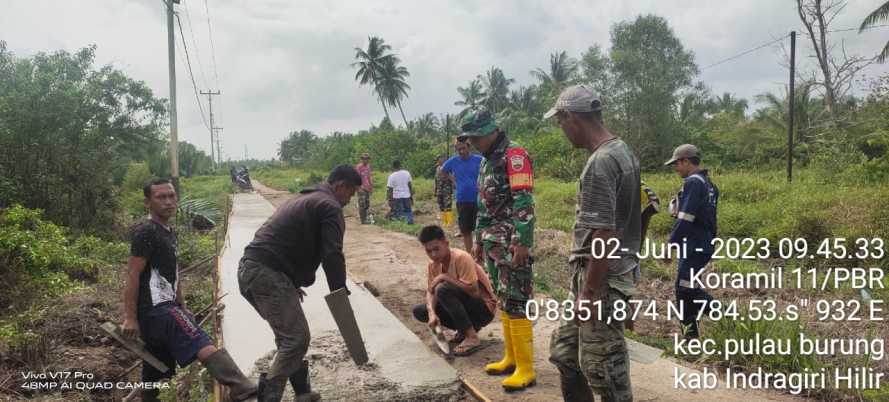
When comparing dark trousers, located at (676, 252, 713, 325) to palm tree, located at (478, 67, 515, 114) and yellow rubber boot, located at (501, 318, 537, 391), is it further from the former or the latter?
palm tree, located at (478, 67, 515, 114)

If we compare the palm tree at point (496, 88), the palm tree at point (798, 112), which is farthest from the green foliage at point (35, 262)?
the palm tree at point (496, 88)

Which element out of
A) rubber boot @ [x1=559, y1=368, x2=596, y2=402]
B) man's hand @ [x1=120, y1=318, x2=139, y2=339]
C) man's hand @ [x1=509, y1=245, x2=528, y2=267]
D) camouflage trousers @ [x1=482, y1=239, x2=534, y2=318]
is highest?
man's hand @ [x1=509, y1=245, x2=528, y2=267]

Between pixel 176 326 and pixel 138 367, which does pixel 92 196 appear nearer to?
pixel 138 367

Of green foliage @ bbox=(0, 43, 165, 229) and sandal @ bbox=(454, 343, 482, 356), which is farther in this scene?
green foliage @ bbox=(0, 43, 165, 229)

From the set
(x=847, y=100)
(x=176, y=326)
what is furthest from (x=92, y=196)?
(x=847, y=100)

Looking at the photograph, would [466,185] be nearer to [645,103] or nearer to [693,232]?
[693,232]

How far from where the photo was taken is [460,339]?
4676mm

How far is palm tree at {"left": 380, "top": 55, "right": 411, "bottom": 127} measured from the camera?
154 feet

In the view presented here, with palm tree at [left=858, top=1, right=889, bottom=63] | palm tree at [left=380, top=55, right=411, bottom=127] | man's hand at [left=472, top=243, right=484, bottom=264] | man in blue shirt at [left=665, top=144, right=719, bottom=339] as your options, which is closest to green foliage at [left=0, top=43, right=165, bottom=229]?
man's hand at [left=472, top=243, right=484, bottom=264]

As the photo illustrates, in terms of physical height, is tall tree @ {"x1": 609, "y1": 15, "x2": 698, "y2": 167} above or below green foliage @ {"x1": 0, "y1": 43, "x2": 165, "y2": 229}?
above

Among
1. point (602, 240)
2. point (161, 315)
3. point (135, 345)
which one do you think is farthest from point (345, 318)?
point (602, 240)

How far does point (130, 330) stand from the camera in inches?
128

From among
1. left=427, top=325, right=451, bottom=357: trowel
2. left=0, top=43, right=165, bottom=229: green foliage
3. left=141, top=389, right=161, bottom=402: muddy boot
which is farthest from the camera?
left=0, top=43, right=165, bottom=229: green foliage

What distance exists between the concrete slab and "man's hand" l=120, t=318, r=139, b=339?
106 cm
